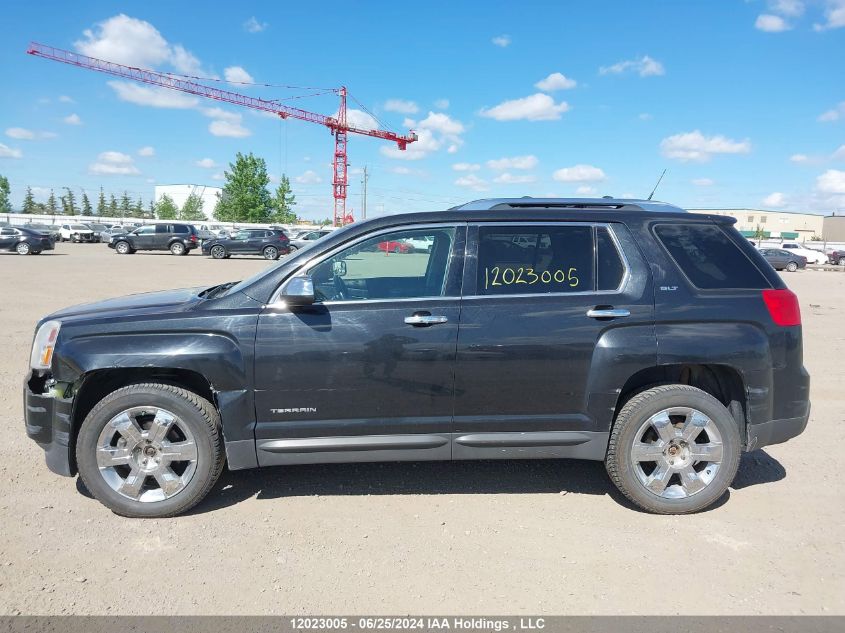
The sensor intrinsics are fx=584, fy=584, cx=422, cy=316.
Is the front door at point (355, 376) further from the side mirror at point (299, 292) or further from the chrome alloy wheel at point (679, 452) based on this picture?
the chrome alloy wheel at point (679, 452)

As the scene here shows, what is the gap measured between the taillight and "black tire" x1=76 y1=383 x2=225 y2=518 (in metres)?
3.57

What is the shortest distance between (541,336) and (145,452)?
2507 mm

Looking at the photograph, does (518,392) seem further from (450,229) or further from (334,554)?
(334,554)

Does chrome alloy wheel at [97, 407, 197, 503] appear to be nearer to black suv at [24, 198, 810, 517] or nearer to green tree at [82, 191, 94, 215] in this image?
black suv at [24, 198, 810, 517]

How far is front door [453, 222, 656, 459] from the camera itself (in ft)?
11.7

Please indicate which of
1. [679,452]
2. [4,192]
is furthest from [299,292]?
[4,192]

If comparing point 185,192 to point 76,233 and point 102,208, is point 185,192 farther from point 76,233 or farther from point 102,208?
point 76,233

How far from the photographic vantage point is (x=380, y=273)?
4023 mm

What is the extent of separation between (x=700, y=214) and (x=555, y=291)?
1.22m

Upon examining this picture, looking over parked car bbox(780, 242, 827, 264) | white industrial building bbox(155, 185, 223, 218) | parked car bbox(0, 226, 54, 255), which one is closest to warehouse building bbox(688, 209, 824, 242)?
parked car bbox(780, 242, 827, 264)

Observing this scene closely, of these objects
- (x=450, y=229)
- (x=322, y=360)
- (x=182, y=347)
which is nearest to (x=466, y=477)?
(x=322, y=360)

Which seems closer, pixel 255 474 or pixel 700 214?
pixel 700 214

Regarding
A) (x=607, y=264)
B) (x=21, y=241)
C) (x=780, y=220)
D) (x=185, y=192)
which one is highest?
(x=185, y=192)

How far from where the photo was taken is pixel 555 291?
371 cm
